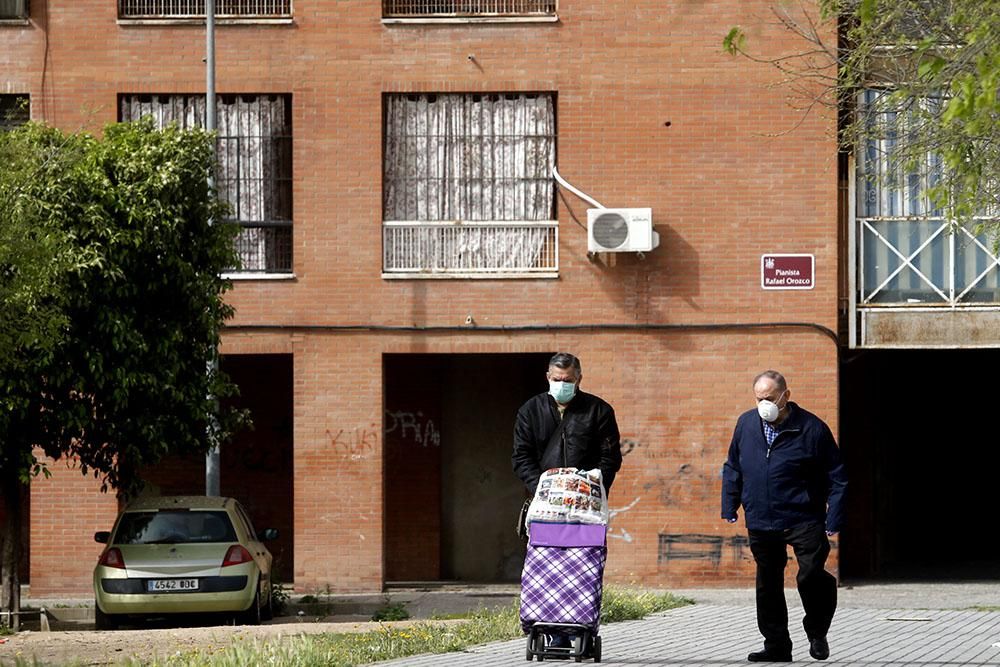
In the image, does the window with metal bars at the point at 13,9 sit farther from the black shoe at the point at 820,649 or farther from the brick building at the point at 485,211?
the black shoe at the point at 820,649

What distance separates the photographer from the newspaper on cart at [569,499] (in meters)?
11.0

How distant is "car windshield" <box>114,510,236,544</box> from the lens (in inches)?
727

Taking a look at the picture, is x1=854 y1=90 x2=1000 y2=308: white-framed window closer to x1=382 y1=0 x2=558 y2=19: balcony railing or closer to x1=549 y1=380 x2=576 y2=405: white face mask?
x1=382 y1=0 x2=558 y2=19: balcony railing

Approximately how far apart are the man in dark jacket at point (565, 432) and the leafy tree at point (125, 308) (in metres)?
7.81

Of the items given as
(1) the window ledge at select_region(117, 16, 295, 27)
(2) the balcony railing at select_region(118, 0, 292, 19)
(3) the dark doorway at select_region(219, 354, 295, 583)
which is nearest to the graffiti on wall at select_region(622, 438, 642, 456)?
(3) the dark doorway at select_region(219, 354, 295, 583)

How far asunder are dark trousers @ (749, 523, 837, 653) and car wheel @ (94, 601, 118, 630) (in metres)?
9.00

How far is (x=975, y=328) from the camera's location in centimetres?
2191

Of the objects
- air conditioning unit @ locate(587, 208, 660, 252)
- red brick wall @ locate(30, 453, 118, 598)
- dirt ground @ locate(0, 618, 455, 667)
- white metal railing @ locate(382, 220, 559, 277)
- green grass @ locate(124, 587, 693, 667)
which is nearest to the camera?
green grass @ locate(124, 587, 693, 667)

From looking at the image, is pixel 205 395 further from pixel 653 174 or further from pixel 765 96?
pixel 765 96

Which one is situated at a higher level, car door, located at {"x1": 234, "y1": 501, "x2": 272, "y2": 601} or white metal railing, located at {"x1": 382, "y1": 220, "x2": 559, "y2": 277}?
white metal railing, located at {"x1": 382, "y1": 220, "x2": 559, "y2": 277}

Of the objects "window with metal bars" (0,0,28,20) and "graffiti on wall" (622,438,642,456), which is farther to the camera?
"window with metal bars" (0,0,28,20)

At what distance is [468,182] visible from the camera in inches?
883

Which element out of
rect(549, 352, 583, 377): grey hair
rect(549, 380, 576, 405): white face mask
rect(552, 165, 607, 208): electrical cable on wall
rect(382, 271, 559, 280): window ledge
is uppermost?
rect(552, 165, 607, 208): electrical cable on wall

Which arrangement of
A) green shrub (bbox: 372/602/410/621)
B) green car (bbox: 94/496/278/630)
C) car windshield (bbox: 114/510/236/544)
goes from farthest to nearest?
green shrub (bbox: 372/602/410/621), car windshield (bbox: 114/510/236/544), green car (bbox: 94/496/278/630)
